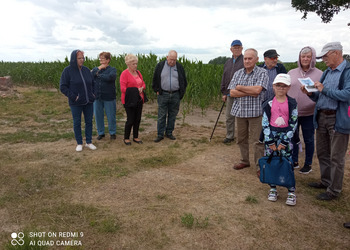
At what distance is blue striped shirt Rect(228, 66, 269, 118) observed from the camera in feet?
14.0

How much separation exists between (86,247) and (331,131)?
324 centimetres

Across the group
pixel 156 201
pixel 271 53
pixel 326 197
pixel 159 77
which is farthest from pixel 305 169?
pixel 159 77

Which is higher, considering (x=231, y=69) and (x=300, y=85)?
(x=231, y=69)

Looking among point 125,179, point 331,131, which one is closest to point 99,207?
point 125,179

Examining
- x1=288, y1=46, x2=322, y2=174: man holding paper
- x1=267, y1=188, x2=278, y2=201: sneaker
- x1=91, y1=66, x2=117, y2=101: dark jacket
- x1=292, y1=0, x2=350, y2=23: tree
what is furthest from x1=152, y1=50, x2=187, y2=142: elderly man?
x1=292, y1=0, x2=350, y2=23: tree

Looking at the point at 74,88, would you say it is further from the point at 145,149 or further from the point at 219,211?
the point at 219,211

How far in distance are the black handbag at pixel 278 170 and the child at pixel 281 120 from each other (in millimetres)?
116

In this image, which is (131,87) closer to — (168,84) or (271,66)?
(168,84)

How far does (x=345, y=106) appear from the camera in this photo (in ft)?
11.3

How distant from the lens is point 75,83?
538cm

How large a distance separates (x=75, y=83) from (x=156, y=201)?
295 cm

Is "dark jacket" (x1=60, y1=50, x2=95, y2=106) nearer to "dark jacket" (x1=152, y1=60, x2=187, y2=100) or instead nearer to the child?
"dark jacket" (x1=152, y1=60, x2=187, y2=100)

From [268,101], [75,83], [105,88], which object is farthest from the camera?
[105,88]

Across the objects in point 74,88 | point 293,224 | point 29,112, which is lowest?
point 293,224
